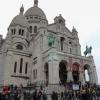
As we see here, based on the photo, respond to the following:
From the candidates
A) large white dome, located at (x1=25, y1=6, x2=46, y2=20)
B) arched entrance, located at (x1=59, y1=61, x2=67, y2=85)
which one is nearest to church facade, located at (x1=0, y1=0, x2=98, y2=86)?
arched entrance, located at (x1=59, y1=61, x2=67, y2=85)

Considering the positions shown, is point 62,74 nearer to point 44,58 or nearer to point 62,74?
point 62,74

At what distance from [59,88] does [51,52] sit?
28.4ft

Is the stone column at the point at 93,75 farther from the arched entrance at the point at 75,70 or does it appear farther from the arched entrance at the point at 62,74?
the arched entrance at the point at 62,74

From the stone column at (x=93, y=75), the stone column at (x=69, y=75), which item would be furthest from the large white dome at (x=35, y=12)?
the stone column at (x=69, y=75)

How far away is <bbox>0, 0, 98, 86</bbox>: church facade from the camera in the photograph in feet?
115

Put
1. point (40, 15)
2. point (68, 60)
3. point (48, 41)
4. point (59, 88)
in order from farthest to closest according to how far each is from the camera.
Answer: point (40, 15) → point (48, 41) → point (68, 60) → point (59, 88)

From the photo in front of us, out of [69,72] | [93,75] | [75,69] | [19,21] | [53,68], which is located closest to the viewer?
[53,68]

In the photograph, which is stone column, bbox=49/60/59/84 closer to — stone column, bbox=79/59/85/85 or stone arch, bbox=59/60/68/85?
stone arch, bbox=59/60/68/85

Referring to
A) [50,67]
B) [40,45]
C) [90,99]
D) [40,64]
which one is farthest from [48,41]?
[90,99]

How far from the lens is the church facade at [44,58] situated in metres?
35.1

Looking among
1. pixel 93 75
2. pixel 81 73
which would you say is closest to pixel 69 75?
pixel 81 73

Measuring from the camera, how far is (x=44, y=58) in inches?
1471

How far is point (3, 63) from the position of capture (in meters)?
41.9

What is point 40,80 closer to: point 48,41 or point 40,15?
point 48,41
